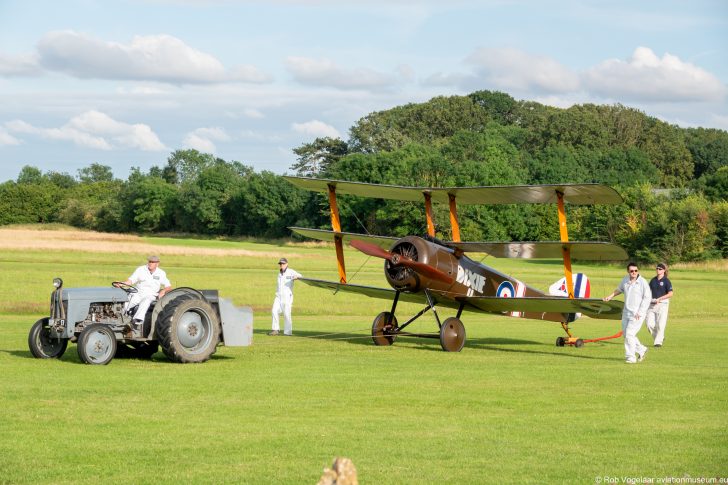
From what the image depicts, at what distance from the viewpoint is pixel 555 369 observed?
16.9m

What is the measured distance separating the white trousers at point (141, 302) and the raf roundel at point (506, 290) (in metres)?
7.99

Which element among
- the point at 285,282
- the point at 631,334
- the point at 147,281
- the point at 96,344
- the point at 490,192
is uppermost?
the point at 490,192

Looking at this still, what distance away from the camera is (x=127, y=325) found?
654 inches

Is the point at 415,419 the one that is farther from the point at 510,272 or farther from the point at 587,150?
the point at 587,150

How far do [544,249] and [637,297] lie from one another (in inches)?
122

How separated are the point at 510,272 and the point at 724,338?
39.3m

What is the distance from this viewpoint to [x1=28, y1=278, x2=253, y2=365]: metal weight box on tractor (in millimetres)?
16234

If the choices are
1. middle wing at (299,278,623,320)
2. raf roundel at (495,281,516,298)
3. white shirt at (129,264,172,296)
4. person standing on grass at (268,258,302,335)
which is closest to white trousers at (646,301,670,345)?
middle wing at (299,278,623,320)

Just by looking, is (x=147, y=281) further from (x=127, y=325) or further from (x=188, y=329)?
(x=188, y=329)

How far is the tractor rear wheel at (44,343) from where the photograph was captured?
1684 centimetres

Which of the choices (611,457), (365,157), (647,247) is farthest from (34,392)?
(365,157)

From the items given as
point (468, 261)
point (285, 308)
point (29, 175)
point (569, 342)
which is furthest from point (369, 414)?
point (29, 175)

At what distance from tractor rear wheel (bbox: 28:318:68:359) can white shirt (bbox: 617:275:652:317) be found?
394 inches

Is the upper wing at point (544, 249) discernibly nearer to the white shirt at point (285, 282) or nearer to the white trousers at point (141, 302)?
the white shirt at point (285, 282)
